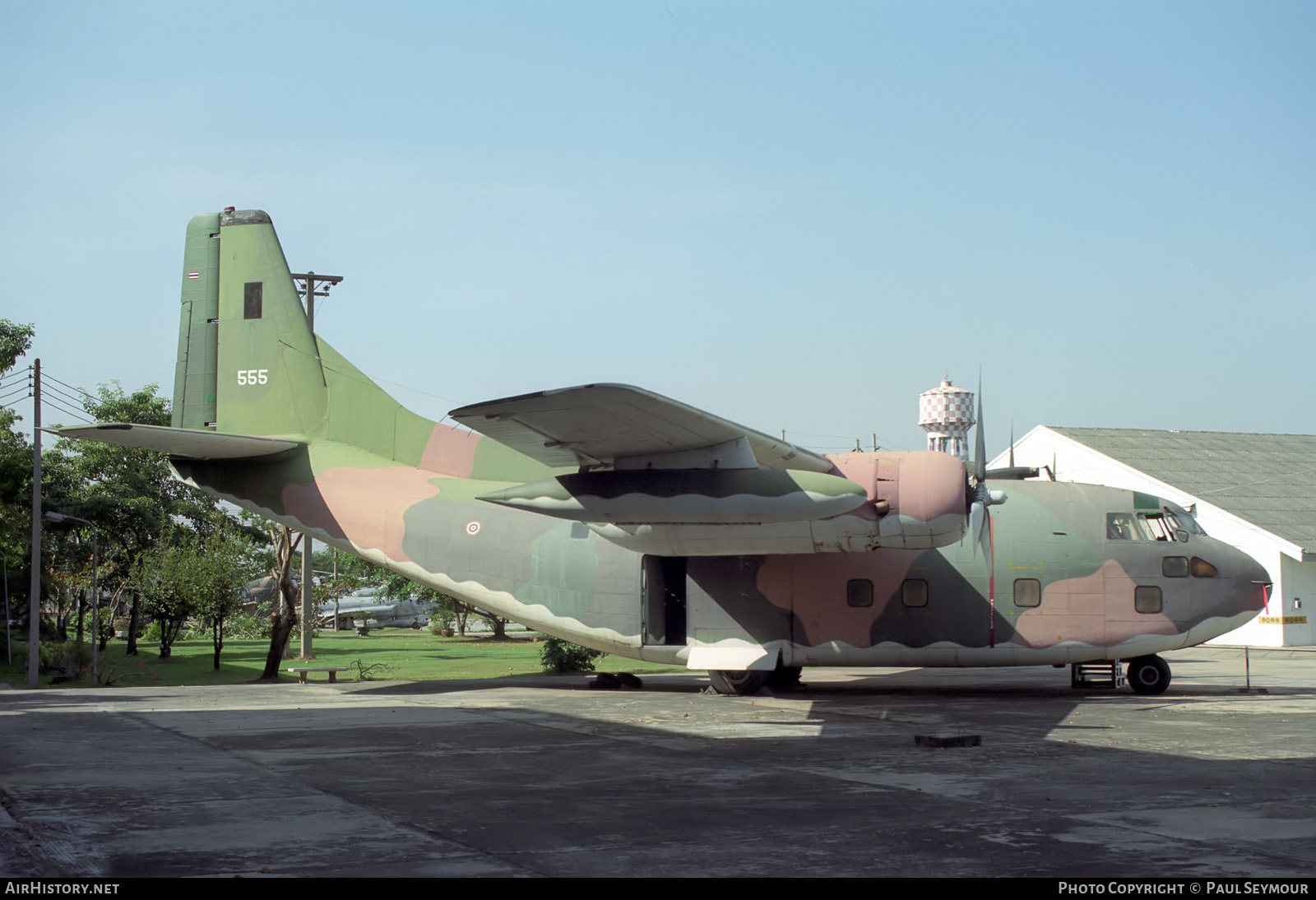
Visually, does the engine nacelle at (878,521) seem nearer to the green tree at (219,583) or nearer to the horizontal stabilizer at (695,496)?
the horizontal stabilizer at (695,496)

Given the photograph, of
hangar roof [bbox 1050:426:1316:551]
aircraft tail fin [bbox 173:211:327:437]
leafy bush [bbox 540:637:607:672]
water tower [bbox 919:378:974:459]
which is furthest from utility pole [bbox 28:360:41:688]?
water tower [bbox 919:378:974:459]

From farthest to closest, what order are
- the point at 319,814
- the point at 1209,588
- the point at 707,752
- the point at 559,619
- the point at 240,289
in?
the point at 240,289 → the point at 559,619 → the point at 1209,588 → the point at 707,752 → the point at 319,814

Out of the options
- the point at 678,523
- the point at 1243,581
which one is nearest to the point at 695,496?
the point at 678,523

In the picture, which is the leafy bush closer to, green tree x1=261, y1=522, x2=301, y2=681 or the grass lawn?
the grass lawn

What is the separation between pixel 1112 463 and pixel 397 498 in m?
29.9

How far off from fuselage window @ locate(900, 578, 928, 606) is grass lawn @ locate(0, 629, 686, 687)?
179 inches

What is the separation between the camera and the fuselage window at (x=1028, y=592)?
Result: 18.9m

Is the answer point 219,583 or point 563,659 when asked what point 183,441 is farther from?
point 219,583

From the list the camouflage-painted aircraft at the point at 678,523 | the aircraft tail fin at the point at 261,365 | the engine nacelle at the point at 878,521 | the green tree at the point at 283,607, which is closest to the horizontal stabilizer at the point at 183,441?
the camouflage-painted aircraft at the point at 678,523

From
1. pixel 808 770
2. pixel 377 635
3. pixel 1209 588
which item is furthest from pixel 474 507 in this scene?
pixel 377 635

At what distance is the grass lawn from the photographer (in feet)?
96.5

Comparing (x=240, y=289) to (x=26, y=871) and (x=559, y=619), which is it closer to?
(x=559, y=619)

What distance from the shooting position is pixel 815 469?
55.2ft

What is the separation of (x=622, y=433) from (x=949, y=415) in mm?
56788
